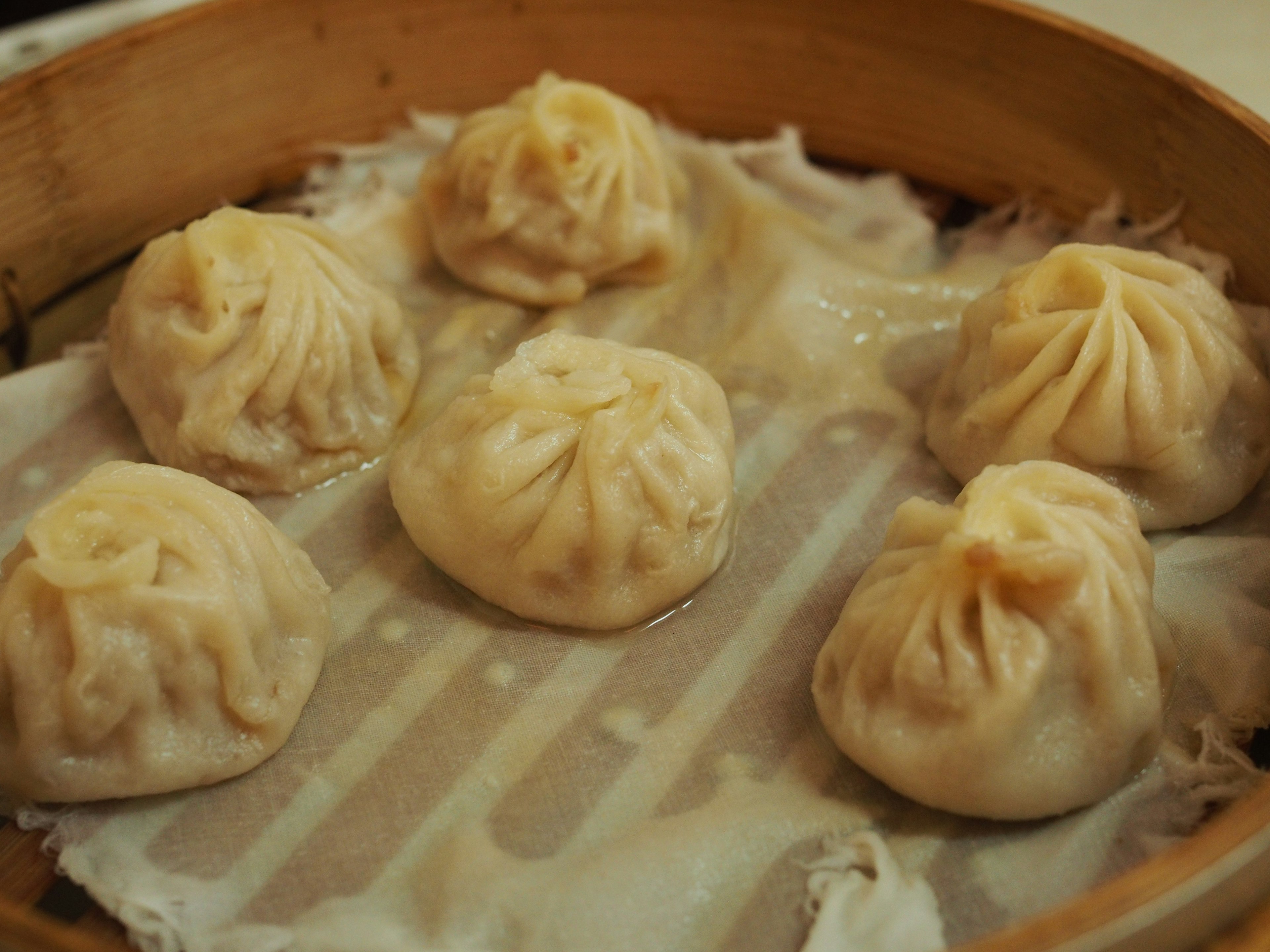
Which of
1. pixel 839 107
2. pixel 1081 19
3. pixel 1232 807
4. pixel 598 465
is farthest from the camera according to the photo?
pixel 1081 19

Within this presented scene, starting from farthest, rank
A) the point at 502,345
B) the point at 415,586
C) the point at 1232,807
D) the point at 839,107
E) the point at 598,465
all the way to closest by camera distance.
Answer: the point at 839,107
the point at 502,345
the point at 415,586
the point at 598,465
the point at 1232,807

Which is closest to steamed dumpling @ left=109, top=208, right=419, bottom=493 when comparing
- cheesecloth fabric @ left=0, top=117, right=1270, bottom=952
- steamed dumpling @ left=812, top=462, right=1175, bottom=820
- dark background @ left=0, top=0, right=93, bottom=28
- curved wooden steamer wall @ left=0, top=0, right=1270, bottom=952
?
cheesecloth fabric @ left=0, top=117, right=1270, bottom=952

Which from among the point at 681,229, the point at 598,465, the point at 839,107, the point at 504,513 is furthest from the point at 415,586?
the point at 839,107

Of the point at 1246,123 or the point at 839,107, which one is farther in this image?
the point at 839,107

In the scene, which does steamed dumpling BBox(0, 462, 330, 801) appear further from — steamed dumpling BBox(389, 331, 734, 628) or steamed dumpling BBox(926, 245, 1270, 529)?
steamed dumpling BBox(926, 245, 1270, 529)

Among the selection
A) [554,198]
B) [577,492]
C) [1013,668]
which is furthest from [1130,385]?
[554,198]

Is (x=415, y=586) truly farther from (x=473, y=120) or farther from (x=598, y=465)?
(x=473, y=120)

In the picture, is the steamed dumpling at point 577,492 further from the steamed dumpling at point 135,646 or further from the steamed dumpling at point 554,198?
the steamed dumpling at point 554,198
